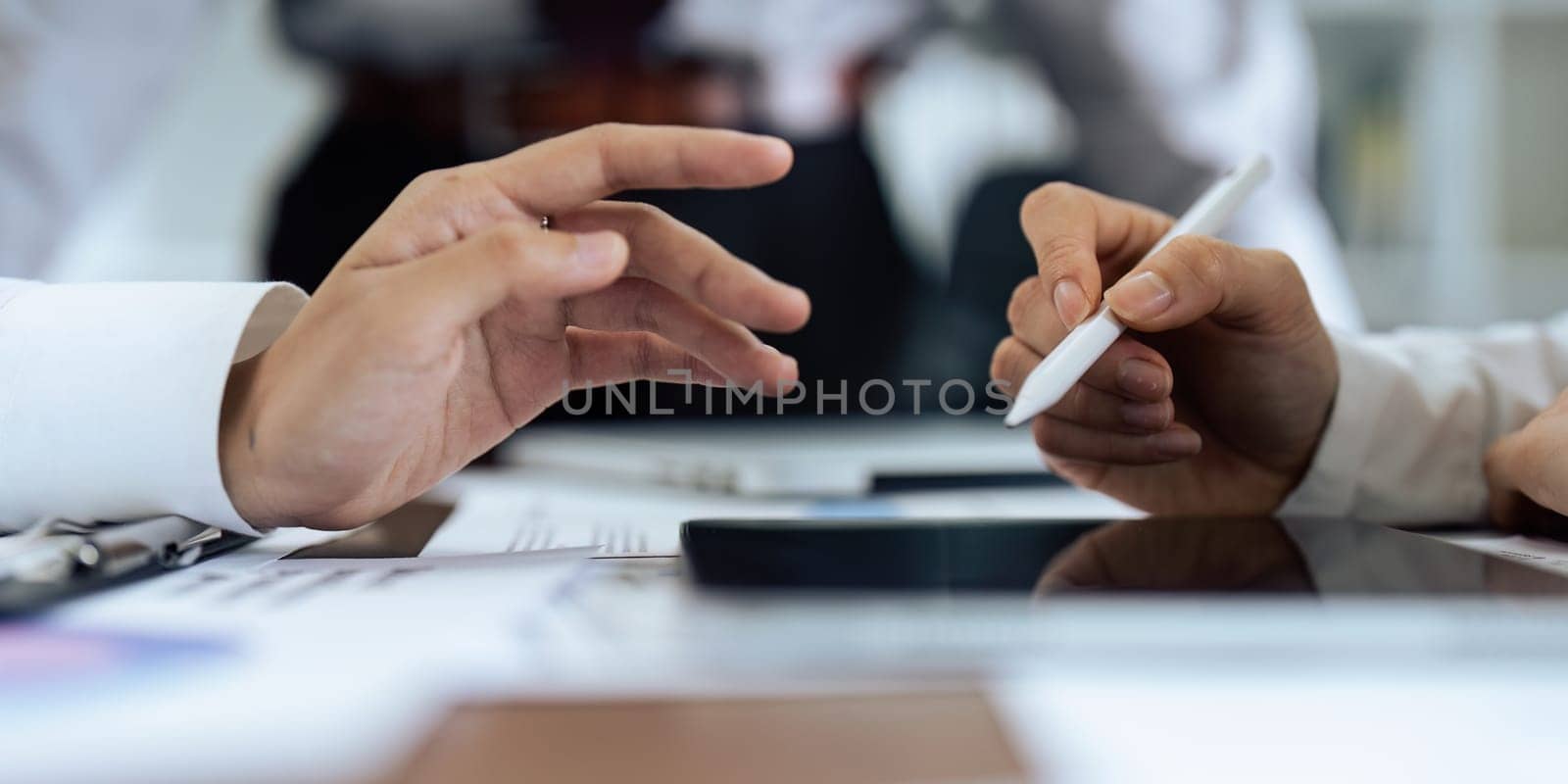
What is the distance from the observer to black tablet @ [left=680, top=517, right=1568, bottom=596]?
23 cm

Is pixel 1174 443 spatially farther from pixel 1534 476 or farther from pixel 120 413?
pixel 120 413

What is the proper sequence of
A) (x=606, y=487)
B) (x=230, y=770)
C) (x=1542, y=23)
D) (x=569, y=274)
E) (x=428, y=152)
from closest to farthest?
(x=230, y=770)
(x=569, y=274)
(x=606, y=487)
(x=428, y=152)
(x=1542, y=23)

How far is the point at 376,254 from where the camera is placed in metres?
0.29

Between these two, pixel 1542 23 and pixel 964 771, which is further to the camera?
pixel 1542 23

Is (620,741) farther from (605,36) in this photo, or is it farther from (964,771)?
(605,36)

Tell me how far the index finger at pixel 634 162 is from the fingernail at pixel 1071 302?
0.11 meters

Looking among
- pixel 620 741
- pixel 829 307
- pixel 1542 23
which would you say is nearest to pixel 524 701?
pixel 620 741

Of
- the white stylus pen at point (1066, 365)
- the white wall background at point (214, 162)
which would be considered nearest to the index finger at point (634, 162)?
the white stylus pen at point (1066, 365)

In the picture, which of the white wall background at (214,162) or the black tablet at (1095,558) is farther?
the white wall background at (214,162)

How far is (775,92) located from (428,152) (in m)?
0.30

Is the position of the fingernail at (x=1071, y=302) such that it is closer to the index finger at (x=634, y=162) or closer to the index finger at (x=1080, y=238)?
the index finger at (x=1080, y=238)

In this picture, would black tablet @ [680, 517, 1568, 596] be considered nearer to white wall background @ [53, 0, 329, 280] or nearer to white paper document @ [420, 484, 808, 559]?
white paper document @ [420, 484, 808, 559]

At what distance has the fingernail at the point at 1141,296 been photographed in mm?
325

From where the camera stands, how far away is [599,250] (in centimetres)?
28
